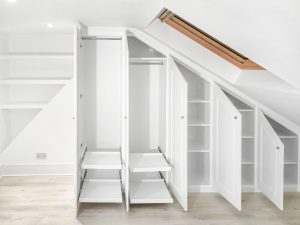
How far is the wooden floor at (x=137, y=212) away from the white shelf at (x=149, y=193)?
10 centimetres

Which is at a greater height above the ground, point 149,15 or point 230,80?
point 149,15

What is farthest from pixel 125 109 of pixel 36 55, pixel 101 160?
pixel 36 55

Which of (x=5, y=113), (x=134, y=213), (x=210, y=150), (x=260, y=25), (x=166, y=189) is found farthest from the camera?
(x=5, y=113)

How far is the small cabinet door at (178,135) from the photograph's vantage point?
12.8 feet

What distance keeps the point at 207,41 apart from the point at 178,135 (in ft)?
2.95

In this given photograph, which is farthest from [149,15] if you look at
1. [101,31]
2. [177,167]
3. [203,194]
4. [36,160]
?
[36,160]

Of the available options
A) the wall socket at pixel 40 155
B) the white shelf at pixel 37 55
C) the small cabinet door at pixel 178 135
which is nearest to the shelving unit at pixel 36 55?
the white shelf at pixel 37 55

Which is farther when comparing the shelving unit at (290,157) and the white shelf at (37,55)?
the white shelf at (37,55)

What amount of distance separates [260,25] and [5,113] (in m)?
4.07

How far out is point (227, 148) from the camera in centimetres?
422

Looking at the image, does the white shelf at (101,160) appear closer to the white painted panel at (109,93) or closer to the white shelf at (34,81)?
the white painted panel at (109,93)

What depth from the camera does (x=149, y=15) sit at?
365 centimetres

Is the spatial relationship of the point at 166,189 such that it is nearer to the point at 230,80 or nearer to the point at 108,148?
the point at 108,148

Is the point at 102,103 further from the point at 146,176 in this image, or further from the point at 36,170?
the point at 36,170
